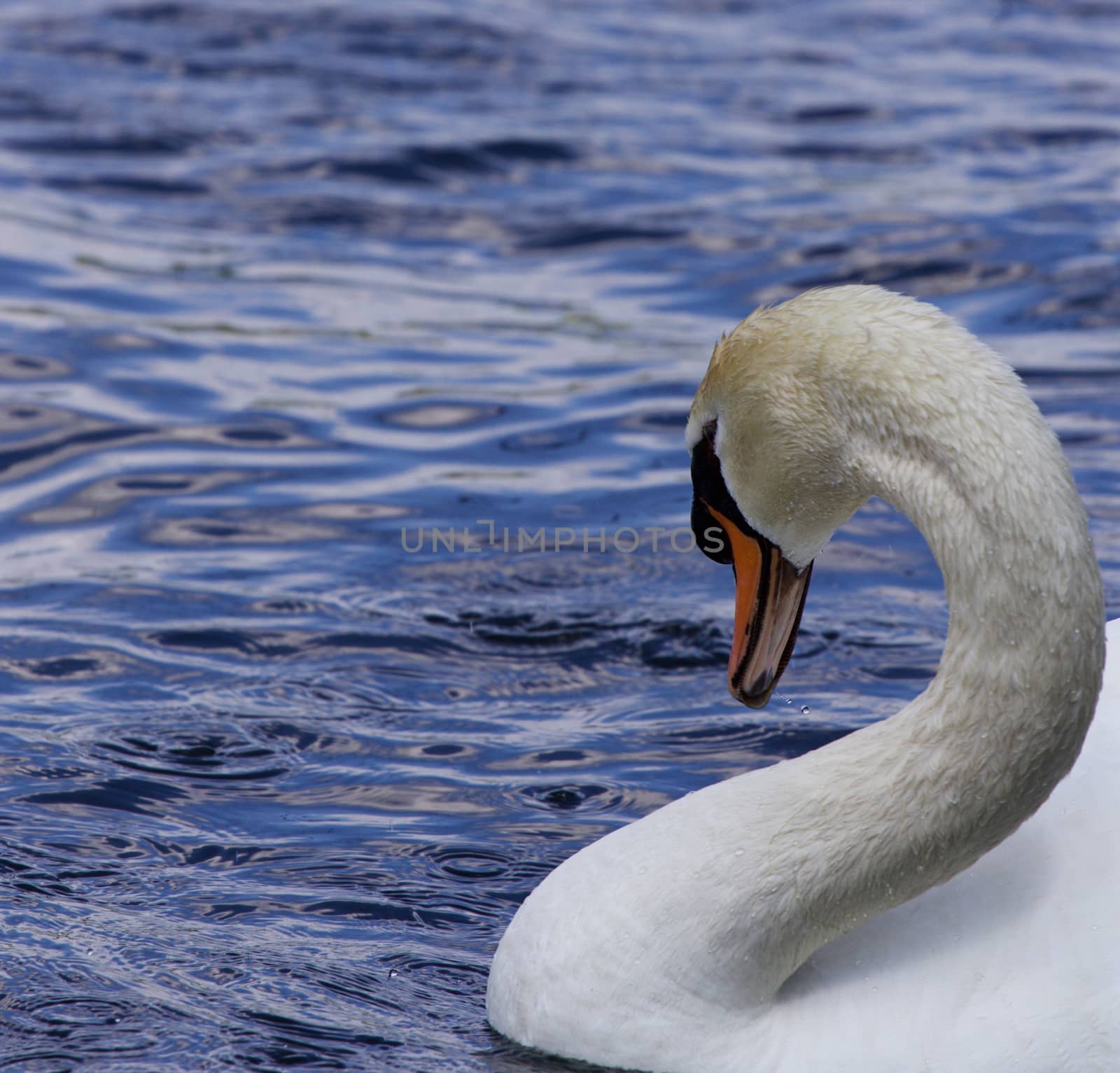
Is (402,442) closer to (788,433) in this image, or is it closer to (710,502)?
(710,502)

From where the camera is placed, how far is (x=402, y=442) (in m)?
7.98

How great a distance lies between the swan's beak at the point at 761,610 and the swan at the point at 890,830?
0.26ft

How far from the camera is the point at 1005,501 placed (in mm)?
3113

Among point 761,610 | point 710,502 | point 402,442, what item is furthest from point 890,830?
point 402,442

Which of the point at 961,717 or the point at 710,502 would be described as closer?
the point at 961,717

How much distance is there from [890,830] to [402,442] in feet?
15.7

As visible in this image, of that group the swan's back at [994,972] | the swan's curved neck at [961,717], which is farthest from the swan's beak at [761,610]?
the swan's back at [994,972]

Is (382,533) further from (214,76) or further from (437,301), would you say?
(214,76)

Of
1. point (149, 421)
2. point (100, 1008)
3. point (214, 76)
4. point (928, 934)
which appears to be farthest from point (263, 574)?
point (214, 76)

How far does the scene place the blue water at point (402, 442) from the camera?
437 centimetres

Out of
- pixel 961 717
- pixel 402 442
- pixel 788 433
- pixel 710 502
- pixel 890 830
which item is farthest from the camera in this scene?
pixel 402 442

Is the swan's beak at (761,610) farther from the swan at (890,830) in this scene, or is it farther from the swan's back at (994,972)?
the swan's back at (994,972)

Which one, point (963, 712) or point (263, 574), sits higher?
point (963, 712)

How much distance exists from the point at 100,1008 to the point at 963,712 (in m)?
1.77
